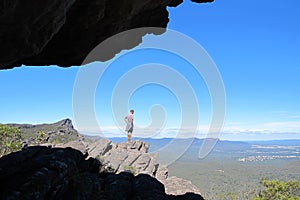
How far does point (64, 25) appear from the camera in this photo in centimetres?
1459

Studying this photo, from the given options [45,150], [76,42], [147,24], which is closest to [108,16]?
[76,42]

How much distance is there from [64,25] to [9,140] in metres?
53.3

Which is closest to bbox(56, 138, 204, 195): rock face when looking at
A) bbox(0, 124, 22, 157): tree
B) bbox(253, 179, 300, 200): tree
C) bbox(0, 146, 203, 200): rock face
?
bbox(0, 146, 203, 200): rock face

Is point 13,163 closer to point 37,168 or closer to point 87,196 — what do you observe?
point 37,168

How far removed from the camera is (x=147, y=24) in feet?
59.4

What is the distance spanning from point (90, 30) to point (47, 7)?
230 inches

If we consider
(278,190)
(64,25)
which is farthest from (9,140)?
(278,190)

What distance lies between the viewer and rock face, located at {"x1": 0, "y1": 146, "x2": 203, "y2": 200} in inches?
352

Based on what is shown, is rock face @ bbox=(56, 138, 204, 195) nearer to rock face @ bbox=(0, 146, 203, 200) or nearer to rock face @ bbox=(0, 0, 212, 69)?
rock face @ bbox=(0, 146, 203, 200)

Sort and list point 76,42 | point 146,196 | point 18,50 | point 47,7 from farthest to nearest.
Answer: point 76,42
point 146,196
point 18,50
point 47,7

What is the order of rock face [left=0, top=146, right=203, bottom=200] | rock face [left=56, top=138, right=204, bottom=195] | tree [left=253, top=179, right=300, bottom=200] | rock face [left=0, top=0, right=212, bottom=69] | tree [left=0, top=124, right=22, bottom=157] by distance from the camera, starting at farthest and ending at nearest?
tree [left=0, top=124, right=22, bottom=157]
tree [left=253, top=179, right=300, bottom=200]
rock face [left=56, top=138, right=204, bottom=195]
rock face [left=0, top=0, right=212, bottom=69]
rock face [left=0, top=146, right=203, bottom=200]

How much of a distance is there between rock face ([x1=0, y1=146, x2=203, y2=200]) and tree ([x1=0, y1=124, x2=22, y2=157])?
41.7 meters

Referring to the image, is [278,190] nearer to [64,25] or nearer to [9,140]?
[64,25]

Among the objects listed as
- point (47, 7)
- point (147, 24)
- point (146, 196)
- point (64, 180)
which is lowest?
point (146, 196)
